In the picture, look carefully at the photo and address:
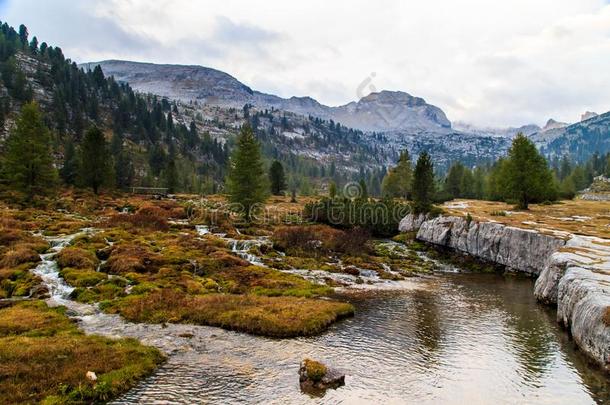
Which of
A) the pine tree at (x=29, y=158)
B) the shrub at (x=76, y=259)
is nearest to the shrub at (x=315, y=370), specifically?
the shrub at (x=76, y=259)

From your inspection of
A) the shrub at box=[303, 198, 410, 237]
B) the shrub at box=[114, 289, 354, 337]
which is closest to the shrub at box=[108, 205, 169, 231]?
the shrub at box=[114, 289, 354, 337]

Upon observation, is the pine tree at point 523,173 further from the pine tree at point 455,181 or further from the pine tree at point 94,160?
the pine tree at point 94,160

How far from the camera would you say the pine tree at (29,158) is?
82750 mm

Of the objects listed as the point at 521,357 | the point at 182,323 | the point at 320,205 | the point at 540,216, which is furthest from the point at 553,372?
the point at 320,205

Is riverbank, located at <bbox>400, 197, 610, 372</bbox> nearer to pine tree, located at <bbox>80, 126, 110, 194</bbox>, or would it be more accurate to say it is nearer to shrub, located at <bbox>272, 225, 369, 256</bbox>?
shrub, located at <bbox>272, 225, 369, 256</bbox>

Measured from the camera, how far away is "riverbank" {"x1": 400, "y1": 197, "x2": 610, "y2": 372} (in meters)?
24.3

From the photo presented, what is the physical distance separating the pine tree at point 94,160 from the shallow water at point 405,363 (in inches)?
3363

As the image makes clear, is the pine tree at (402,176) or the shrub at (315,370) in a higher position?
the pine tree at (402,176)

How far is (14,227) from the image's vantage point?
5556cm

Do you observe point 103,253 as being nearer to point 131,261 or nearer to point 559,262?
point 131,261

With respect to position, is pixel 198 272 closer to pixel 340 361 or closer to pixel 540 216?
pixel 340 361

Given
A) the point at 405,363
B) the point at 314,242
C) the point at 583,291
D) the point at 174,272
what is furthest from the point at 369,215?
the point at 405,363

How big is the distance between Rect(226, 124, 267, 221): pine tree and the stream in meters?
46.8

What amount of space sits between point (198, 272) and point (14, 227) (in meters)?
29.3
